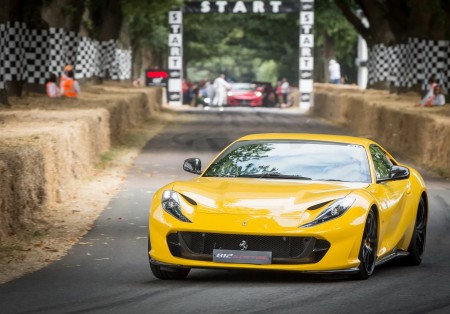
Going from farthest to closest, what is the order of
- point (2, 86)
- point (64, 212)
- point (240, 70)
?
1. point (240, 70)
2. point (2, 86)
3. point (64, 212)

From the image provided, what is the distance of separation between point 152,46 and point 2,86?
5460 cm

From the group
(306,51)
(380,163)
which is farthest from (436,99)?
(306,51)

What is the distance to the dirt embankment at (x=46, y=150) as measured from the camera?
14.4m

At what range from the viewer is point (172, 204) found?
11.1 meters

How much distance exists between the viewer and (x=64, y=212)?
17234 millimetres

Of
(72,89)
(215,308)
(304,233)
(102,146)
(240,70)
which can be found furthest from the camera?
(240,70)

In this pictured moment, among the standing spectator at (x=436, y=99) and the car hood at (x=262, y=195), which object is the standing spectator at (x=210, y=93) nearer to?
the standing spectator at (x=436, y=99)

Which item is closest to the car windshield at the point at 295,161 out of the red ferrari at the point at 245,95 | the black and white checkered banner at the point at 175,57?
the black and white checkered banner at the point at 175,57

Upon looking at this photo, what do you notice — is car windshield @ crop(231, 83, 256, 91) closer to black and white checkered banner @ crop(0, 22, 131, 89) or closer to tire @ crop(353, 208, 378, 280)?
black and white checkered banner @ crop(0, 22, 131, 89)

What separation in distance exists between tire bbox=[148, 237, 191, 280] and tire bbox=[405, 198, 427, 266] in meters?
2.40

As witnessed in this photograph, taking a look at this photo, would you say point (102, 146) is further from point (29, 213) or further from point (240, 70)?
point (240, 70)

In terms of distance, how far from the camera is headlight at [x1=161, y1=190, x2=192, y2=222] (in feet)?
36.2

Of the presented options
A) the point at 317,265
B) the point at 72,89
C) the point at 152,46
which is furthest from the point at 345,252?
the point at 152,46

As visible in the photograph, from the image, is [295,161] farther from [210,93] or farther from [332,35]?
[332,35]
